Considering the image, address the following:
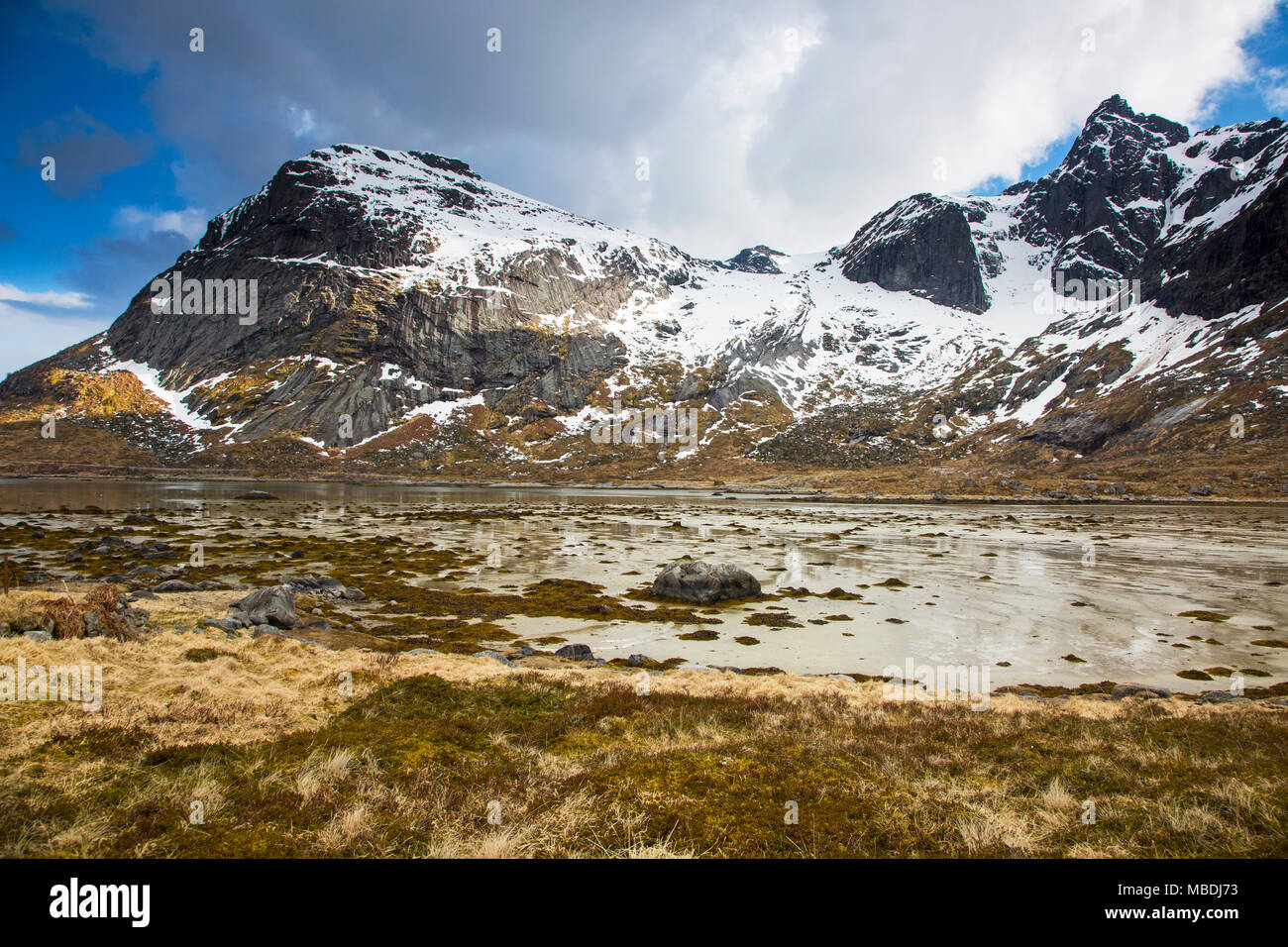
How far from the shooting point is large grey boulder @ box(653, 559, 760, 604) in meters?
27.9

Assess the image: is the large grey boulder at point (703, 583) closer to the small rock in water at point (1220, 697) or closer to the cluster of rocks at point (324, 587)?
the cluster of rocks at point (324, 587)

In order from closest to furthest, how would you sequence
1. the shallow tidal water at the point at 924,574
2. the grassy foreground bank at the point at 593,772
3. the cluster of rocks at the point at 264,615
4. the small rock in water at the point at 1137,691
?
the grassy foreground bank at the point at 593,772, the small rock in water at the point at 1137,691, the cluster of rocks at the point at 264,615, the shallow tidal water at the point at 924,574

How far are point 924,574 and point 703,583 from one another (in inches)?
636

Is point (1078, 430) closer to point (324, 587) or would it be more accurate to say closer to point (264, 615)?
point (324, 587)

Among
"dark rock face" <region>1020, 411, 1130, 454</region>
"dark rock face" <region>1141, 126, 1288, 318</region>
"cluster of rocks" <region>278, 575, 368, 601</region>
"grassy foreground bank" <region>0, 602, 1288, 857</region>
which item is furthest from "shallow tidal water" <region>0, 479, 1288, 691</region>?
"dark rock face" <region>1141, 126, 1288, 318</region>

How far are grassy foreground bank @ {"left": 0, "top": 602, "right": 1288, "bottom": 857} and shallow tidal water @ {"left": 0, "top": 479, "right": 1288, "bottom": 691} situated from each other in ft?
22.7

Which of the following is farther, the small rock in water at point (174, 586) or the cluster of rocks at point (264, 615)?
the small rock in water at point (174, 586)

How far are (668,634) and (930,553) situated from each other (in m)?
29.3

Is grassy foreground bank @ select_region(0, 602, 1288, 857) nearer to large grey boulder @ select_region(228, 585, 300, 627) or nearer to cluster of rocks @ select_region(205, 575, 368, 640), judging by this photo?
cluster of rocks @ select_region(205, 575, 368, 640)

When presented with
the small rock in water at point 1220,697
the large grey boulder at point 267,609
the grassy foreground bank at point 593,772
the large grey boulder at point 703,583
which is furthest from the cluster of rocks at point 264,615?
the small rock in water at point 1220,697

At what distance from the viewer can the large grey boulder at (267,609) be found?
20.6m

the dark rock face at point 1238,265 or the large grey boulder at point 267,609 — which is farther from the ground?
the dark rock face at point 1238,265

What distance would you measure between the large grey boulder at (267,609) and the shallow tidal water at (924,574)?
8.56 meters
